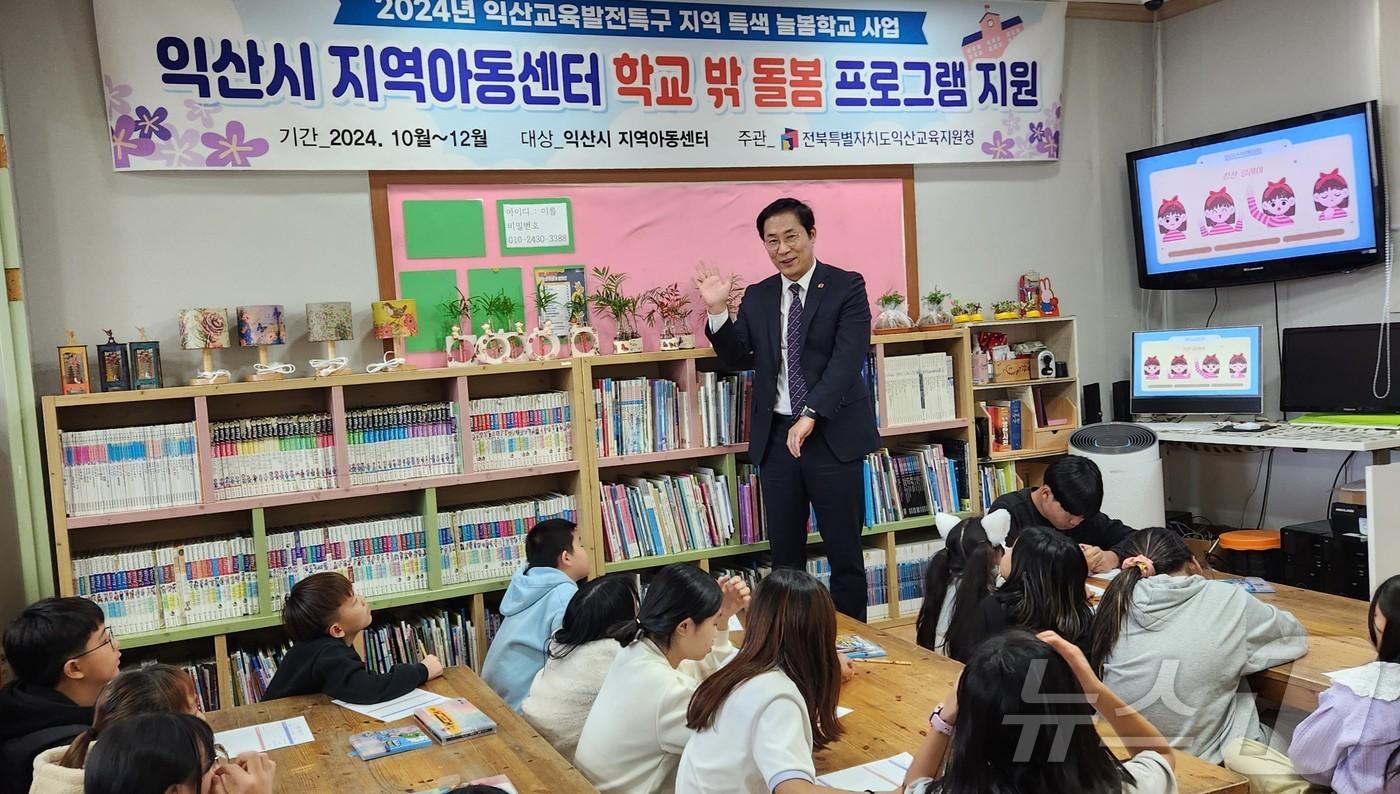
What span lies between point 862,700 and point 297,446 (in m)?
2.26

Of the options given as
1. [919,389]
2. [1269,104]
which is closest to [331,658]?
[919,389]

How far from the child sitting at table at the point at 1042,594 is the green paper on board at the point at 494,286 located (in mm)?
2342

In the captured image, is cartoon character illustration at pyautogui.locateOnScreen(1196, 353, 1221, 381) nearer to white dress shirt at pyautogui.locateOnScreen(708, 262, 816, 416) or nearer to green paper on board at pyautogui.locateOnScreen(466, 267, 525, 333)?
white dress shirt at pyautogui.locateOnScreen(708, 262, 816, 416)

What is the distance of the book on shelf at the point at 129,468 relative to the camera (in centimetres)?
347

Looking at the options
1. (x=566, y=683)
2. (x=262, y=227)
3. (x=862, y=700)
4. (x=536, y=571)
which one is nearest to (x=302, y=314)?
(x=262, y=227)

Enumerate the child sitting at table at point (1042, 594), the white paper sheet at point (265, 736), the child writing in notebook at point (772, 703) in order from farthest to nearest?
the child sitting at table at point (1042, 594) → the white paper sheet at point (265, 736) → the child writing in notebook at point (772, 703)

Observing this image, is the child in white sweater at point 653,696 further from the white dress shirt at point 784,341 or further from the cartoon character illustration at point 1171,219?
the cartoon character illustration at point 1171,219

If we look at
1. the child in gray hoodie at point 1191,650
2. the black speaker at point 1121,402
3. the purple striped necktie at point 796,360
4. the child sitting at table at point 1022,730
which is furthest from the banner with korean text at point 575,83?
the child sitting at table at point 1022,730

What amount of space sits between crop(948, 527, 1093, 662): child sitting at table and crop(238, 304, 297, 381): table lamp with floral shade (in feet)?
8.27

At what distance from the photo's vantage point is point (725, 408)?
440 centimetres

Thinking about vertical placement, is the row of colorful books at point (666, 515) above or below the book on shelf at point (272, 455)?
below

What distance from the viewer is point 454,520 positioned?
3.98m

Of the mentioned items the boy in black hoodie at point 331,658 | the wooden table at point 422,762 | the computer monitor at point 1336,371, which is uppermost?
the computer monitor at point 1336,371

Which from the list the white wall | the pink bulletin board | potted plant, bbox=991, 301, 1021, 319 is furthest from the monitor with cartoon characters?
the pink bulletin board
